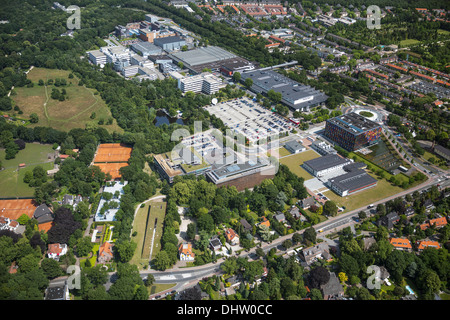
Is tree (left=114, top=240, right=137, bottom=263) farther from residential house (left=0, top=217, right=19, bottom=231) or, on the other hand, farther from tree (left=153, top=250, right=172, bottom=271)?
residential house (left=0, top=217, right=19, bottom=231)

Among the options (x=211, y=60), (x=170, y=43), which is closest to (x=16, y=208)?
(x=211, y=60)

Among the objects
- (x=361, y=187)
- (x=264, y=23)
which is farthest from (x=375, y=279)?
(x=264, y=23)

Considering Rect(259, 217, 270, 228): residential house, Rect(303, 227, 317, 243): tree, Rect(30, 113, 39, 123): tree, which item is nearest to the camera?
Rect(303, 227, 317, 243): tree

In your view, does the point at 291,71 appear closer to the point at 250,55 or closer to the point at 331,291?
the point at 250,55

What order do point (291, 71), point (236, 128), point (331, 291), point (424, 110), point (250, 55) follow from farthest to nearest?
point (250, 55)
point (291, 71)
point (424, 110)
point (236, 128)
point (331, 291)

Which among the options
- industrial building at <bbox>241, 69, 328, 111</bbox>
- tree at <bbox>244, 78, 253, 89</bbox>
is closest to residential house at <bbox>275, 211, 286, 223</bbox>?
industrial building at <bbox>241, 69, 328, 111</bbox>

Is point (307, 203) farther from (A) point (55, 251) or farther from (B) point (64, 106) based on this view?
(B) point (64, 106)
